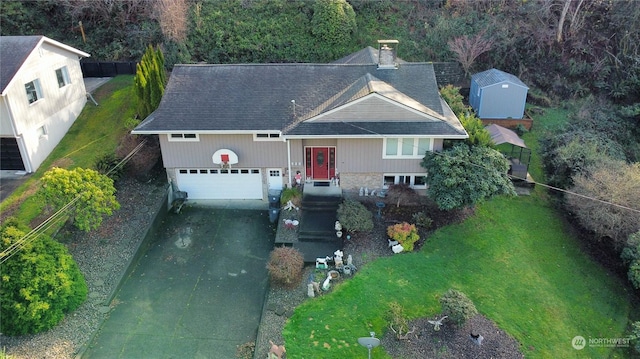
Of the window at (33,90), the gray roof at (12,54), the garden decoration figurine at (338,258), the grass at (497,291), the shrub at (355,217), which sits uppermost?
the gray roof at (12,54)

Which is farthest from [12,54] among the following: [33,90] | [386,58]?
[386,58]

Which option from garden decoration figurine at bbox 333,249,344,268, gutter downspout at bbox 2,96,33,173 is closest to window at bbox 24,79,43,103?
gutter downspout at bbox 2,96,33,173

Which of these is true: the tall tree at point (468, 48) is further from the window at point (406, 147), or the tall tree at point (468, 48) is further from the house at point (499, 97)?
the window at point (406, 147)

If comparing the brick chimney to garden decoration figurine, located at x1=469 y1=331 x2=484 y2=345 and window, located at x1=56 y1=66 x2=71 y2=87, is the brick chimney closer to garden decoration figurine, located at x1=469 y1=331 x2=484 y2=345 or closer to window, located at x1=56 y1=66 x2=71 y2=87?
garden decoration figurine, located at x1=469 y1=331 x2=484 y2=345

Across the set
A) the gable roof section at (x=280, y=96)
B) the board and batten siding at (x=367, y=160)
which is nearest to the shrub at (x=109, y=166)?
the gable roof section at (x=280, y=96)

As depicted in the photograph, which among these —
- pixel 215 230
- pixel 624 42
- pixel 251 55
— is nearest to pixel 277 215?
pixel 215 230

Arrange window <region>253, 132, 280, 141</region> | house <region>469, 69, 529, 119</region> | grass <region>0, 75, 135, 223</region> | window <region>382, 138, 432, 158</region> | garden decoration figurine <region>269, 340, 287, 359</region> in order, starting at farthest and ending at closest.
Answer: house <region>469, 69, 529, 119</region> < window <region>253, 132, 280, 141</region> < window <region>382, 138, 432, 158</region> < grass <region>0, 75, 135, 223</region> < garden decoration figurine <region>269, 340, 287, 359</region>
